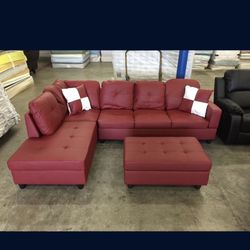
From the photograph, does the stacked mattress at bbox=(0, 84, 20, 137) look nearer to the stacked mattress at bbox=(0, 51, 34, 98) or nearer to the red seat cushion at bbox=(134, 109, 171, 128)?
the stacked mattress at bbox=(0, 51, 34, 98)

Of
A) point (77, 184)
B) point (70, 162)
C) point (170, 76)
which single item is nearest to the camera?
point (70, 162)

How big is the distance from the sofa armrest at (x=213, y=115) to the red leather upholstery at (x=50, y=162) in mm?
1592

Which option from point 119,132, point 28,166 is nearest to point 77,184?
point 28,166

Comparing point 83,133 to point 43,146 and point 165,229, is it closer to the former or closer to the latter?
point 43,146

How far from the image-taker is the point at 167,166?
195 centimetres

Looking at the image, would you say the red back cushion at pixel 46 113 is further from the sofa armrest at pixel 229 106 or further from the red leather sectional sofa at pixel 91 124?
the sofa armrest at pixel 229 106

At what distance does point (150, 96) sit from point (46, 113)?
1462 millimetres

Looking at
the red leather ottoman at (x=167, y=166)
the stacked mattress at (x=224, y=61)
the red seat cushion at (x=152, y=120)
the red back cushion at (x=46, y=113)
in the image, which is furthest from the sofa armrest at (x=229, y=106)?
the stacked mattress at (x=224, y=61)

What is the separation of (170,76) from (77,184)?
123 inches

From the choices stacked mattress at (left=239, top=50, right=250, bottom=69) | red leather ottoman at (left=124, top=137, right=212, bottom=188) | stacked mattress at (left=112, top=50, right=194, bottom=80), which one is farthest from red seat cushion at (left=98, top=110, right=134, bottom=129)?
stacked mattress at (left=239, top=50, right=250, bottom=69)

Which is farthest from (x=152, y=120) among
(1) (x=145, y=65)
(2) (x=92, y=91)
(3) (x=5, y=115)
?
(3) (x=5, y=115)

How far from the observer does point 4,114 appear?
9.54 feet

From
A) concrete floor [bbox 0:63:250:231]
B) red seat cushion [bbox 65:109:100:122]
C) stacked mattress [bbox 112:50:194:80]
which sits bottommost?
concrete floor [bbox 0:63:250:231]

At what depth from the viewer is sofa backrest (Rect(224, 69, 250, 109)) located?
300 centimetres
